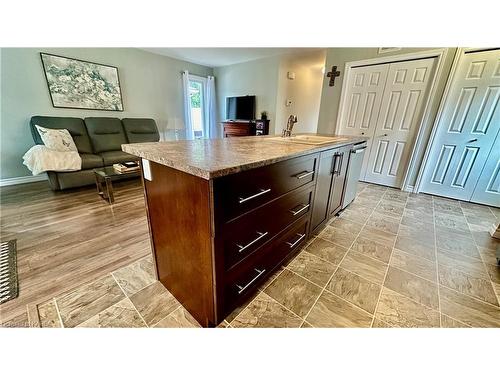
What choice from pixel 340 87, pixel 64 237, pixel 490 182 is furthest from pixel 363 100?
pixel 64 237

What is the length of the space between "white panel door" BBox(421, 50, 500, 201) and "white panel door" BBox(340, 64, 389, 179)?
32.5 inches

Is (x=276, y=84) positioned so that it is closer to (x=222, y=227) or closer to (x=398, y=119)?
(x=398, y=119)

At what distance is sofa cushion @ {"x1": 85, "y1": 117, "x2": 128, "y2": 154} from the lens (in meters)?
3.28

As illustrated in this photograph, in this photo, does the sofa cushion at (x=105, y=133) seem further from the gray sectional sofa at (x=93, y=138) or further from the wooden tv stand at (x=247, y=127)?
the wooden tv stand at (x=247, y=127)

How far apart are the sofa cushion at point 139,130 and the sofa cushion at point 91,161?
86 centimetres

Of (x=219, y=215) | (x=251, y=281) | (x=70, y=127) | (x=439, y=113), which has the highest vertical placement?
(x=439, y=113)

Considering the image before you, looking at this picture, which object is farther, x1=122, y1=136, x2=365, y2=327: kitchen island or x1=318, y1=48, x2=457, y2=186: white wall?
x1=318, y1=48, x2=457, y2=186: white wall

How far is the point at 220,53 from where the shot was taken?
4.23 metres

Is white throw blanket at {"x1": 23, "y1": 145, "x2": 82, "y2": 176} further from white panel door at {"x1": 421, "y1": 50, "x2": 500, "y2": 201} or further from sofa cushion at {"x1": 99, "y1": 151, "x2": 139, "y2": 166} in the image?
white panel door at {"x1": 421, "y1": 50, "x2": 500, "y2": 201}

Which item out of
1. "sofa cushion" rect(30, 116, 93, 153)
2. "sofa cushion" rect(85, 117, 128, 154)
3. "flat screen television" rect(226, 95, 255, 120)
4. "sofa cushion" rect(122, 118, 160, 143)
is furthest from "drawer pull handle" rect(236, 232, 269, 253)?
"flat screen television" rect(226, 95, 255, 120)

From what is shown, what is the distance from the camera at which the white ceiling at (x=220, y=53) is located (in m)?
4.01

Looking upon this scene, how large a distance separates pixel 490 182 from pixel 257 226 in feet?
11.5
